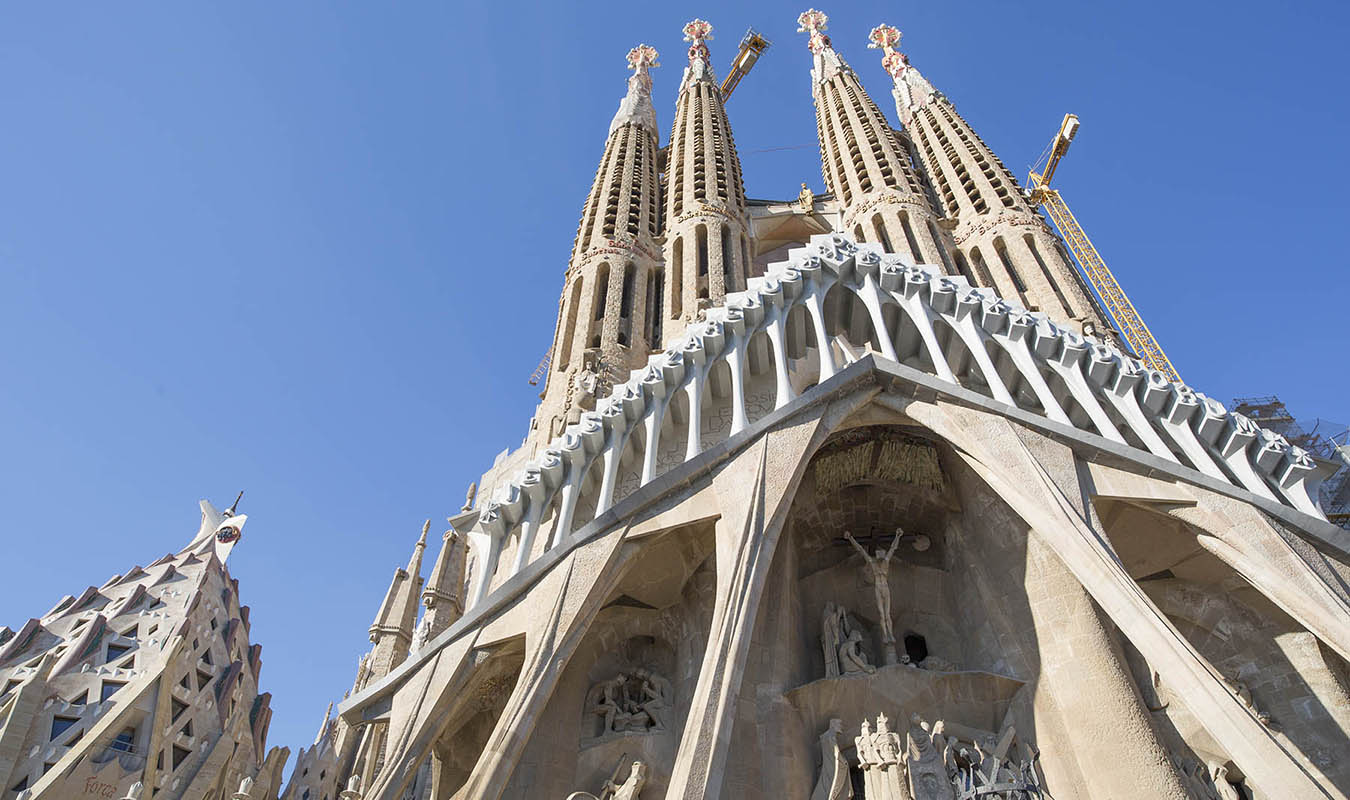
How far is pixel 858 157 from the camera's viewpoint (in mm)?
23812

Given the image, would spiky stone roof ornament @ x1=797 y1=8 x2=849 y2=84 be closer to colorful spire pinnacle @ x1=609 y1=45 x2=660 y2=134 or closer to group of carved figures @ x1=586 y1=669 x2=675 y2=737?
colorful spire pinnacle @ x1=609 y1=45 x2=660 y2=134

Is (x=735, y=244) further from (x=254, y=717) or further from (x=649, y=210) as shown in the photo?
(x=254, y=717)

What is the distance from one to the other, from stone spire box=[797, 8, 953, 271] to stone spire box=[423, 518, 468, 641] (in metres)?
9.51

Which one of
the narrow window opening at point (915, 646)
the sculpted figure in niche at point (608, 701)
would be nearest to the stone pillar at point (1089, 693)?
the narrow window opening at point (915, 646)

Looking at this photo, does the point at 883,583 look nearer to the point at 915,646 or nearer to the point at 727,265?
the point at 915,646

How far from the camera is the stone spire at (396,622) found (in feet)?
46.8

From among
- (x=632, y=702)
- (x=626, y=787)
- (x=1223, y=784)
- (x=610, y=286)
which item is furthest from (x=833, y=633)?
(x=610, y=286)

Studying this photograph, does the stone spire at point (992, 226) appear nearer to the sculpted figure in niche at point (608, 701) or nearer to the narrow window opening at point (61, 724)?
the sculpted figure in niche at point (608, 701)

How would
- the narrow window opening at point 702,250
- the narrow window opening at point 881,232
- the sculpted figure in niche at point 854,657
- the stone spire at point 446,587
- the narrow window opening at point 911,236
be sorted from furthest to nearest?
the narrow window opening at point 702,250, the narrow window opening at point 881,232, the narrow window opening at point 911,236, the stone spire at point 446,587, the sculpted figure in niche at point 854,657

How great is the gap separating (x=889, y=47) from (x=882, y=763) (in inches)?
1095

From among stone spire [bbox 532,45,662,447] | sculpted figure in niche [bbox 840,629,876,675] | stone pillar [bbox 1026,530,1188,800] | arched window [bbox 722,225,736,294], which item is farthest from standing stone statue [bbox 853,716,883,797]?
arched window [bbox 722,225,736,294]

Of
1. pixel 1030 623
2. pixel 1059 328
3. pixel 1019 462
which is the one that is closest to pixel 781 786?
pixel 1030 623

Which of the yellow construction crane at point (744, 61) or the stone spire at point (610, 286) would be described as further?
the yellow construction crane at point (744, 61)

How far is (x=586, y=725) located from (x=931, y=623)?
457cm
